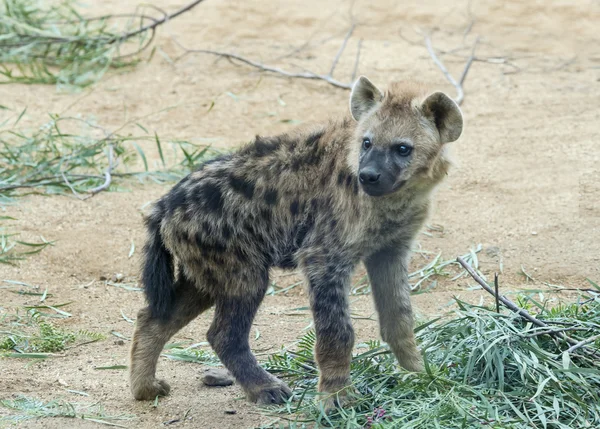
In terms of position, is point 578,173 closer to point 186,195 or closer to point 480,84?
point 480,84

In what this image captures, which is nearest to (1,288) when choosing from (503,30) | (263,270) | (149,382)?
(149,382)

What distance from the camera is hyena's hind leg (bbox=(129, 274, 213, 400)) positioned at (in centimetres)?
388

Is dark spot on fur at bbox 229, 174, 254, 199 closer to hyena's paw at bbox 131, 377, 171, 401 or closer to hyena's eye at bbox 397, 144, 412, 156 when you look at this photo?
hyena's eye at bbox 397, 144, 412, 156

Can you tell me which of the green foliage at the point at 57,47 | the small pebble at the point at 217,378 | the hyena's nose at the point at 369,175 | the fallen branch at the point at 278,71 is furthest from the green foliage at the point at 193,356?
the green foliage at the point at 57,47

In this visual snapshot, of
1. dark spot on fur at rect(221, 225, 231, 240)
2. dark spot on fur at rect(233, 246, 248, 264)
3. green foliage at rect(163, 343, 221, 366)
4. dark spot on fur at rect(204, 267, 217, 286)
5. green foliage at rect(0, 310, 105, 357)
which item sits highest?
dark spot on fur at rect(221, 225, 231, 240)

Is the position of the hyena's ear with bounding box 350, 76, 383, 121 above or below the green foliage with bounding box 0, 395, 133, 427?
above

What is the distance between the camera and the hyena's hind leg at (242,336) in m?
3.80

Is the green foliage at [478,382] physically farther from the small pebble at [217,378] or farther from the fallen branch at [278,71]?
the fallen branch at [278,71]

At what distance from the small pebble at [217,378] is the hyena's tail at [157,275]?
345 millimetres

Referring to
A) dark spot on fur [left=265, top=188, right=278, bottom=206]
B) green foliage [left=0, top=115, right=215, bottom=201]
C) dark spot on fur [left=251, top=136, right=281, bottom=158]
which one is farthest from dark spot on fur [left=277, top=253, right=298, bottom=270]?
green foliage [left=0, top=115, right=215, bottom=201]

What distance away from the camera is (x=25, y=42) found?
8.84 meters

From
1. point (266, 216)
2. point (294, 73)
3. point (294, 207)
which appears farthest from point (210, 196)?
point (294, 73)

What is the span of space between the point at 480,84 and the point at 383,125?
4.63 metres

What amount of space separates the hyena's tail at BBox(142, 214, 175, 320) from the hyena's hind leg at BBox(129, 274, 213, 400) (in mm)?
34
